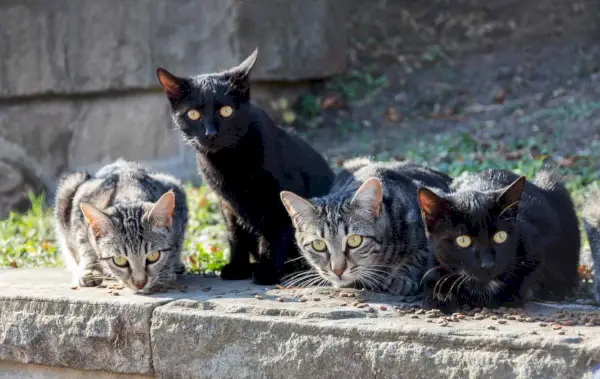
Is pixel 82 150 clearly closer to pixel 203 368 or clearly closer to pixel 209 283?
pixel 209 283

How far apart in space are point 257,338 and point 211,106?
1537 mm

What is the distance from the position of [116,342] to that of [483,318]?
1.67 meters

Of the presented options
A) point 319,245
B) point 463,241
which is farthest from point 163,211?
point 463,241

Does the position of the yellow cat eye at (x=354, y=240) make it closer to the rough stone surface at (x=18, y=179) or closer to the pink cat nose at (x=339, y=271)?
the pink cat nose at (x=339, y=271)

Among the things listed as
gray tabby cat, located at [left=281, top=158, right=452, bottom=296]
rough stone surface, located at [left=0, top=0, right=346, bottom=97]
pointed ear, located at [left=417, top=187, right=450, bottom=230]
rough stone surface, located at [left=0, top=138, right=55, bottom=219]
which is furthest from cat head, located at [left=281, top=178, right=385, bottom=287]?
rough stone surface, located at [left=0, top=138, right=55, bottom=219]

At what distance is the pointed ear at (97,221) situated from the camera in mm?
4398

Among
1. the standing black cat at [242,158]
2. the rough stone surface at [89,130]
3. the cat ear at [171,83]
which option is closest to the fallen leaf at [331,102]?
the rough stone surface at [89,130]

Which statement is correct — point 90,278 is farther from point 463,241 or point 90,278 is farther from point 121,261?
point 463,241

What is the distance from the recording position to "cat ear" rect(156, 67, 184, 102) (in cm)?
474

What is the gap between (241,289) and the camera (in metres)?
4.42

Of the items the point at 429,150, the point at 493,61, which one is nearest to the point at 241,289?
the point at 429,150

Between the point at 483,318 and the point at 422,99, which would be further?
the point at 422,99

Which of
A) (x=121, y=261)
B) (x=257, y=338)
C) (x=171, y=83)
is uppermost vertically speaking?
(x=171, y=83)

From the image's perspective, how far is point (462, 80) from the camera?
922cm
